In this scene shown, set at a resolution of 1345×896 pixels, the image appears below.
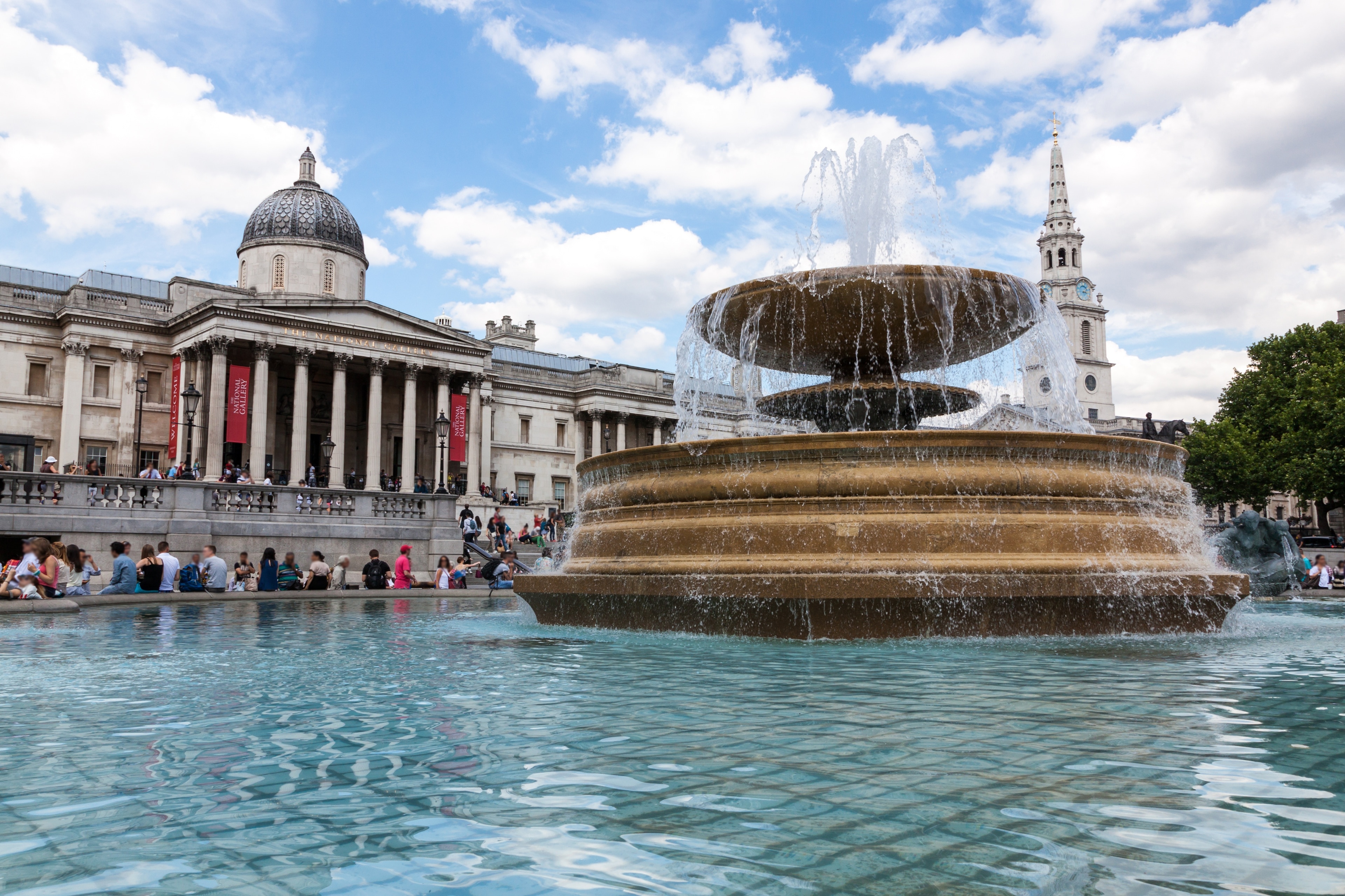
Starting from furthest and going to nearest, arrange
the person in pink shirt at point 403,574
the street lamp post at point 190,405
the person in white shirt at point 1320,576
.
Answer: the street lamp post at point 190,405, the person in white shirt at point 1320,576, the person in pink shirt at point 403,574

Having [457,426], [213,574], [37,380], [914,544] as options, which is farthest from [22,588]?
[37,380]

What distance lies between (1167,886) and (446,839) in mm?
1544

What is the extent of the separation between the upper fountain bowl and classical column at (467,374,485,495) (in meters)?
40.3

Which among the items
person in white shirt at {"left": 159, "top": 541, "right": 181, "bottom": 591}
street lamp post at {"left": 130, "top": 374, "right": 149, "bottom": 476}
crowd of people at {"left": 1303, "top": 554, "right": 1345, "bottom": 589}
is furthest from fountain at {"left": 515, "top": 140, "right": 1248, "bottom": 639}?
street lamp post at {"left": 130, "top": 374, "right": 149, "bottom": 476}

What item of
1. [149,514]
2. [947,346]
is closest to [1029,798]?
[947,346]

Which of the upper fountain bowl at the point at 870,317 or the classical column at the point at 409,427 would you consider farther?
the classical column at the point at 409,427

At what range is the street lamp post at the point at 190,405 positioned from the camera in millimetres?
26766

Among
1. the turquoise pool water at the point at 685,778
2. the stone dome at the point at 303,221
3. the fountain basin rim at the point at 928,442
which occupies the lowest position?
the turquoise pool water at the point at 685,778

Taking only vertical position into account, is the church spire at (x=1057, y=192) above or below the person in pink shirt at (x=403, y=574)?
above

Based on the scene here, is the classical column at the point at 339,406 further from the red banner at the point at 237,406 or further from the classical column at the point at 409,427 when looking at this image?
the red banner at the point at 237,406

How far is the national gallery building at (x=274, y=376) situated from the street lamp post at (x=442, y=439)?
382 mm

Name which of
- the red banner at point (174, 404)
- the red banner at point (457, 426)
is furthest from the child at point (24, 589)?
the red banner at point (457, 426)

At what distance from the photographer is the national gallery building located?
41.6 metres

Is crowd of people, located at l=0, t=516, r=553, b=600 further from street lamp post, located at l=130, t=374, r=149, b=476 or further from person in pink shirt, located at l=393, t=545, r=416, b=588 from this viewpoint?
street lamp post, located at l=130, t=374, r=149, b=476
